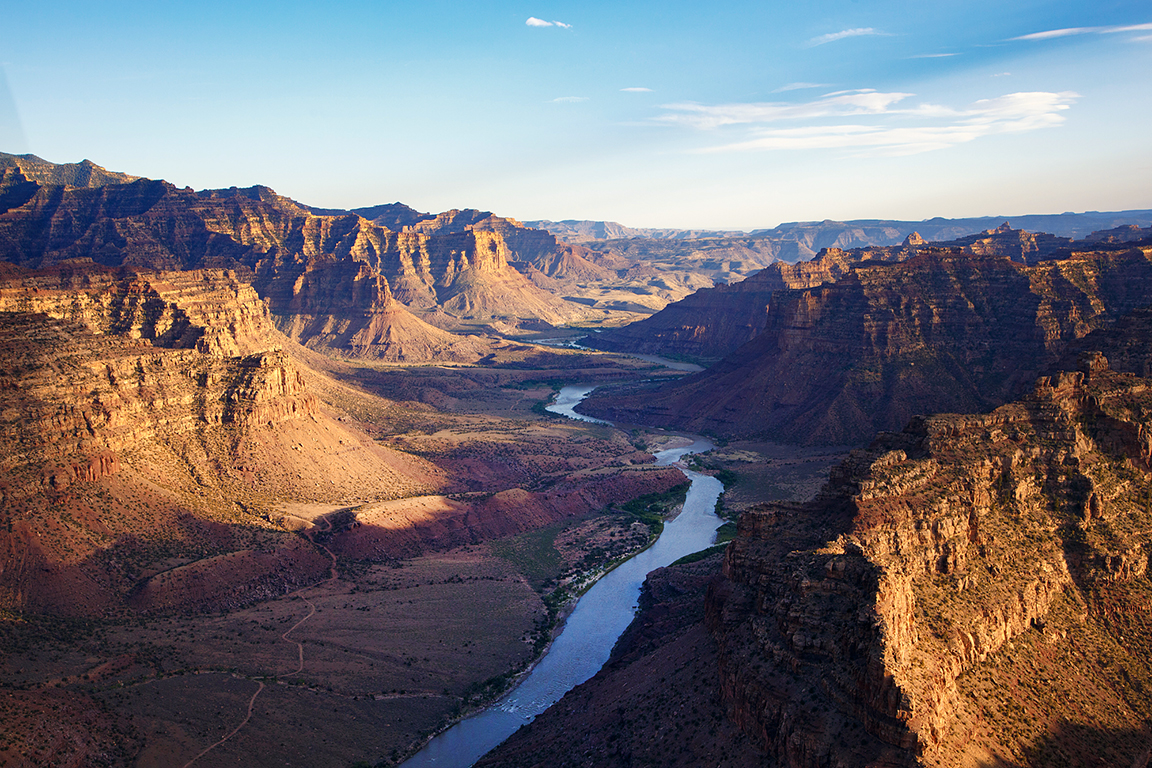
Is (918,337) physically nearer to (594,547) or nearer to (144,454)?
(594,547)

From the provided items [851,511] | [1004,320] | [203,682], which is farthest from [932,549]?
[1004,320]

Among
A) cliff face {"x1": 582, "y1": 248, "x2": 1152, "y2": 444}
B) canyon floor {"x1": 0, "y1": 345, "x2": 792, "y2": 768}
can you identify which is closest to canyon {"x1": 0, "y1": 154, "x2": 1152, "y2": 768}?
canyon floor {"x1": 0, "y1": 345, "x2": 792, "y2": 768}

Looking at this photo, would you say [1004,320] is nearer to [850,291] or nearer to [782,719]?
[850,291]

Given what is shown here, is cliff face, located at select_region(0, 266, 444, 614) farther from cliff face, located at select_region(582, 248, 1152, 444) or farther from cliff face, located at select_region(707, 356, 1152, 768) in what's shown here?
cliff face, located at select_region(582, 248, 1152, 444)

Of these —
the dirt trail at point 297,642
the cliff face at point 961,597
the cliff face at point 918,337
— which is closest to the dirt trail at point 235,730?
the dirt trail at point 297,642

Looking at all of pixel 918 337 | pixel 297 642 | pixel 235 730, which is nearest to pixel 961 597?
pixel 235 730
